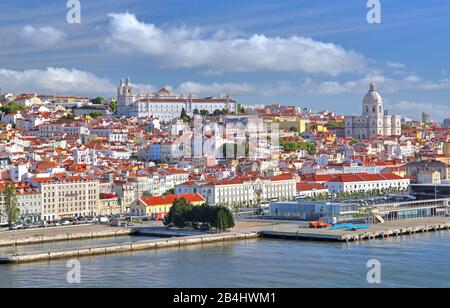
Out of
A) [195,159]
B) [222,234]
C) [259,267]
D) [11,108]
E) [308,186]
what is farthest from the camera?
[11,108]

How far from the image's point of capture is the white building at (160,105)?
35500mm

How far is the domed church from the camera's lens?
34969 mm

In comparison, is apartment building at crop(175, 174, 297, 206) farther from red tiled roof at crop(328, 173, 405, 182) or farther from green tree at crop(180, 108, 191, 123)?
green tree at crop(180, 108, 191, 123)

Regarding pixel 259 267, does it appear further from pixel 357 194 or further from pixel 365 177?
pixel 365 177

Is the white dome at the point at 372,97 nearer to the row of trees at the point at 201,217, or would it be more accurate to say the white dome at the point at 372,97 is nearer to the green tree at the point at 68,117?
the green tree at the point at 68,117

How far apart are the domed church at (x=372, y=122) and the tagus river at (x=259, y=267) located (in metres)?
22.9

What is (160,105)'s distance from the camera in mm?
36031

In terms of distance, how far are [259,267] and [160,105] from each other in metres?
26.4

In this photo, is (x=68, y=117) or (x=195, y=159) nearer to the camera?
(x=195, y=159)

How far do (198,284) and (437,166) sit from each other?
14601 millimetres

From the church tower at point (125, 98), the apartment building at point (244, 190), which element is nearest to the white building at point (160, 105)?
the church tower at point (125, 98)

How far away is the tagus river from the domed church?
22.9 m

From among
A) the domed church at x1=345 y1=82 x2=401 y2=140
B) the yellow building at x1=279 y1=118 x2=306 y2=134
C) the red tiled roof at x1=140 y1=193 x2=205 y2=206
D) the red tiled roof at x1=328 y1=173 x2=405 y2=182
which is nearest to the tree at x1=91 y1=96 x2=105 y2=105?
the yellow building at x1=279 y1=118 x2=306 y2=134

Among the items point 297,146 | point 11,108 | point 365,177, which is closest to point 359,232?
point 365,177
